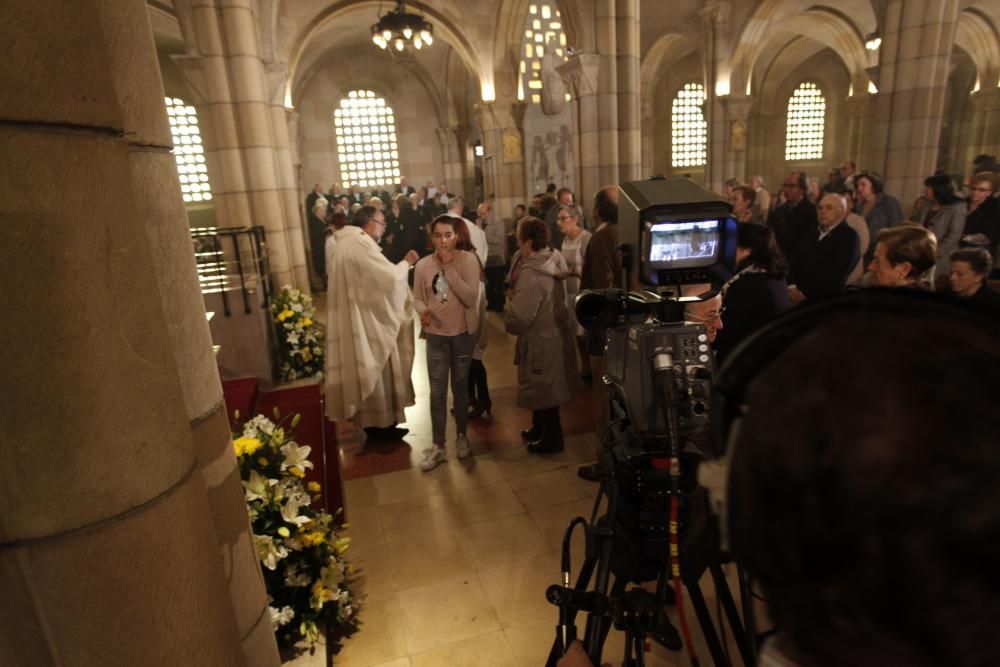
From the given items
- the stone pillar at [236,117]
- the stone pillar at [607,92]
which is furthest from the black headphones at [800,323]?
the stone pillar at [607,92]

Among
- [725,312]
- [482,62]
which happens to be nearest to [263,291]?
[725,312]

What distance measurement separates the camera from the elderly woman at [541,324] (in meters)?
4.33

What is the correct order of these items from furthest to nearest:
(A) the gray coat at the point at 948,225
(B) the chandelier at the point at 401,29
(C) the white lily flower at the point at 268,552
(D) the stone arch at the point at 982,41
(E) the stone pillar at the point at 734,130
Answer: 1. (D) the stone arch at the point at 982,41
2. (E) the stone pillar at the point at 734,130
3. (B) the chandelier at the point at 401,29
4. (A) the gray coat at the point at 948,225
5. (C) the white lily flower at the point at 268,552

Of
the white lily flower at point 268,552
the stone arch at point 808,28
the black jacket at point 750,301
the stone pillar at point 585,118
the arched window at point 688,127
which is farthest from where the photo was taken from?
the arched window at point 688,127

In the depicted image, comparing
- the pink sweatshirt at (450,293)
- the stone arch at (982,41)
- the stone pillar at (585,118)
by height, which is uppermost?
the stone arch at (982,41)

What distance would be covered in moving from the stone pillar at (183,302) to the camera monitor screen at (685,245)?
4.38 feet

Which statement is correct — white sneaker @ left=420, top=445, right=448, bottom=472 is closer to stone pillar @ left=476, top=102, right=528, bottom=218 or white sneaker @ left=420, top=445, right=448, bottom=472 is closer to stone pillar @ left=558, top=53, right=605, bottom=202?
stone pillar @ left=558, top=53, right=605, bottom=202

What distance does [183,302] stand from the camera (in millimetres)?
1560

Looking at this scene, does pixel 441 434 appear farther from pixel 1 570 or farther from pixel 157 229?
pixel 1 570

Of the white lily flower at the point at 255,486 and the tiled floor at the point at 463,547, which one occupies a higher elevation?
the white lily flower at the point at 255,486

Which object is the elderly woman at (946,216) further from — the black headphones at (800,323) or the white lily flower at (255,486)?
the black headphones at (800,323)

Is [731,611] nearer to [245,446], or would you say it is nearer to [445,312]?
[245,446]

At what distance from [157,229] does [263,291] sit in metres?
5.08

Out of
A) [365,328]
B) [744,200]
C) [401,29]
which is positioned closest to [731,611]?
[365,328]
